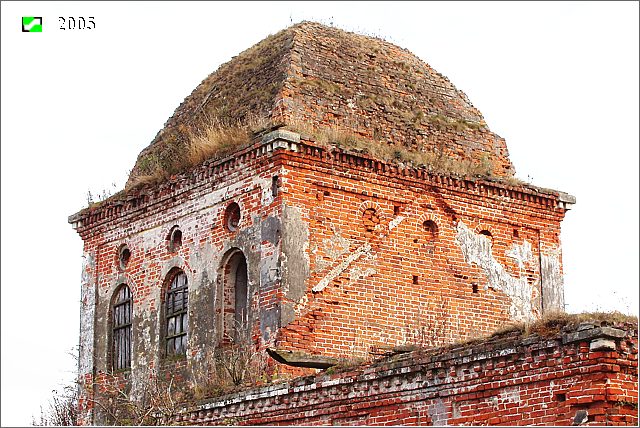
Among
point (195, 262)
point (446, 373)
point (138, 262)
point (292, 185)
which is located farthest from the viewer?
point (138, 262)

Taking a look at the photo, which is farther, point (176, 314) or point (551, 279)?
point (551, 279)

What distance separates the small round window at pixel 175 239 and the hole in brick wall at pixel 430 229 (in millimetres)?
3949

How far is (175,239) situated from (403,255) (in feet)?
12.5

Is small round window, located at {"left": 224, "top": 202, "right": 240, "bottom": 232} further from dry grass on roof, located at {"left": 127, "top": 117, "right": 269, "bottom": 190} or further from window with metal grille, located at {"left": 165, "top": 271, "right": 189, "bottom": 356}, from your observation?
window with metal grille, located at {"left": 165, "top": 271, "right": 189, "bottom": 356}

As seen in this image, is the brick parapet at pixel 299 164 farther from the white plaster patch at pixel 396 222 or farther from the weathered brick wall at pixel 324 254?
the white plaster patch at pixel 396 222

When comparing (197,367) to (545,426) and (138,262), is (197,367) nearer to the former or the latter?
(138,262)

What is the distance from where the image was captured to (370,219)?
694 inches

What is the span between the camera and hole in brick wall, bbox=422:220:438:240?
59.8 feet

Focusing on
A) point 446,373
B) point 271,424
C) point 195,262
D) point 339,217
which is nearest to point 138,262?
point 195,262

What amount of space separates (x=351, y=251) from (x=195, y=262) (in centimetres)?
263

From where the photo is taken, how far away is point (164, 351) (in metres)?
18.5

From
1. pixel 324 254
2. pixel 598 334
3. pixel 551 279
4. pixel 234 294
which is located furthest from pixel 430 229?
pixel 598 334

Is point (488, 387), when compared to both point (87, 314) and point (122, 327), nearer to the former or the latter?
point (122, 327)

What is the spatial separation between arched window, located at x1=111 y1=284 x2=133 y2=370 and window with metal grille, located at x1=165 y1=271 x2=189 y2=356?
1.19 metres
